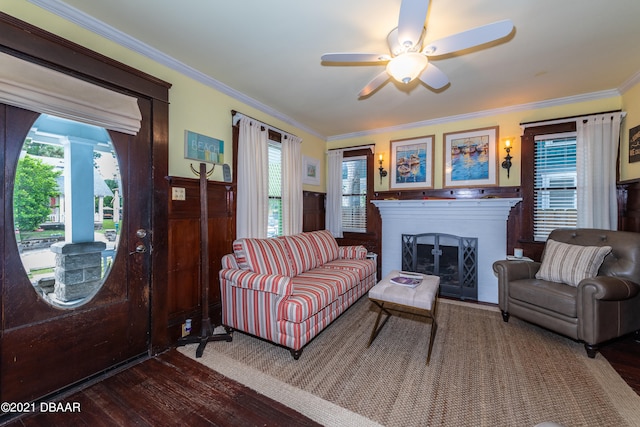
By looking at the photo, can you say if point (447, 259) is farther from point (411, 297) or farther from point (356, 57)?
point (356, 57)

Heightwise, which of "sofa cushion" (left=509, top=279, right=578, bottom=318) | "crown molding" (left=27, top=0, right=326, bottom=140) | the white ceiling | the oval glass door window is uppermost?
the white ceiling

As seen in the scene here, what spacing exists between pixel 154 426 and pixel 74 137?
208cm

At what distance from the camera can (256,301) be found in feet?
8.11

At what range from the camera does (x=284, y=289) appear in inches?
89.8

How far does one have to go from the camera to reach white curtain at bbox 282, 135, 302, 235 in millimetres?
3888

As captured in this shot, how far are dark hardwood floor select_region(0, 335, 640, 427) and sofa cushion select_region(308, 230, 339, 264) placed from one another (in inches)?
76.5

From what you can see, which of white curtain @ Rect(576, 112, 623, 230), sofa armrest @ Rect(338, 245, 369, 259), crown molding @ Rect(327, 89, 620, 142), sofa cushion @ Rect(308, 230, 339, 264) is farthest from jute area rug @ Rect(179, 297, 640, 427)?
crown molding @ Rect(327, 89, 620, 142)

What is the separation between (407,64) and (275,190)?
247 cm

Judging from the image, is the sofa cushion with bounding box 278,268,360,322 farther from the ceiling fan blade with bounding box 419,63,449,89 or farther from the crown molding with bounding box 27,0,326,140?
the crown molding with bounding box 27,0,326,140

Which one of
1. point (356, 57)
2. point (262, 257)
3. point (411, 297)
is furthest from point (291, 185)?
point (411, 297)

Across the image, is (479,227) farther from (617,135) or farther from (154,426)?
(154,426)

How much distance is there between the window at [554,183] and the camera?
133 inches

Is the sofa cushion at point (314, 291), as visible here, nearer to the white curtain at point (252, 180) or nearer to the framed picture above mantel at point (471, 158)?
the white curtain at point (252, 180)

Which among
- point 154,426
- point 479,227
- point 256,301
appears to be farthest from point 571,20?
point 154,426
